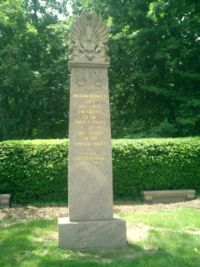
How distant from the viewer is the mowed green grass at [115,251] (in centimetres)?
614

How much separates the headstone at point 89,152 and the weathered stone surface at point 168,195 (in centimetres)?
553

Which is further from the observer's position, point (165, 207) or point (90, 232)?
point (165, 207)

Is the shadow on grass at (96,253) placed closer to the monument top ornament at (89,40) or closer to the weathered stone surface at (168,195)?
the monument top ornament at (89,40)

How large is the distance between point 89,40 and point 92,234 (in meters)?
3.58

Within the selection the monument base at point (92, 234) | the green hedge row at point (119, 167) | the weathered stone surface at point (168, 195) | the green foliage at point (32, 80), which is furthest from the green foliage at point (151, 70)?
the monument base at point (92, 234)

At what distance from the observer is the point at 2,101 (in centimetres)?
2447

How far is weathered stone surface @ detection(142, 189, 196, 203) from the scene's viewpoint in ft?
41.3

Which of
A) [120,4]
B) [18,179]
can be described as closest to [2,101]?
[120,4]

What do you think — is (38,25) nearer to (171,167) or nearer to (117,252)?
(171,167)

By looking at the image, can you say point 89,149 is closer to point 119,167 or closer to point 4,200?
point 4,200

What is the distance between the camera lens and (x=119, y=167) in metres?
12.8

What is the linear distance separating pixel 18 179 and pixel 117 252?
20.5ft

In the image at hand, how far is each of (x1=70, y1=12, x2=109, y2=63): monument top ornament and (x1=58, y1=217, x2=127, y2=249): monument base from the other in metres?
2.99

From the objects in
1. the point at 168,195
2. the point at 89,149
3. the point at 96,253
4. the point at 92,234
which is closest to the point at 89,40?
the point at 89,149
